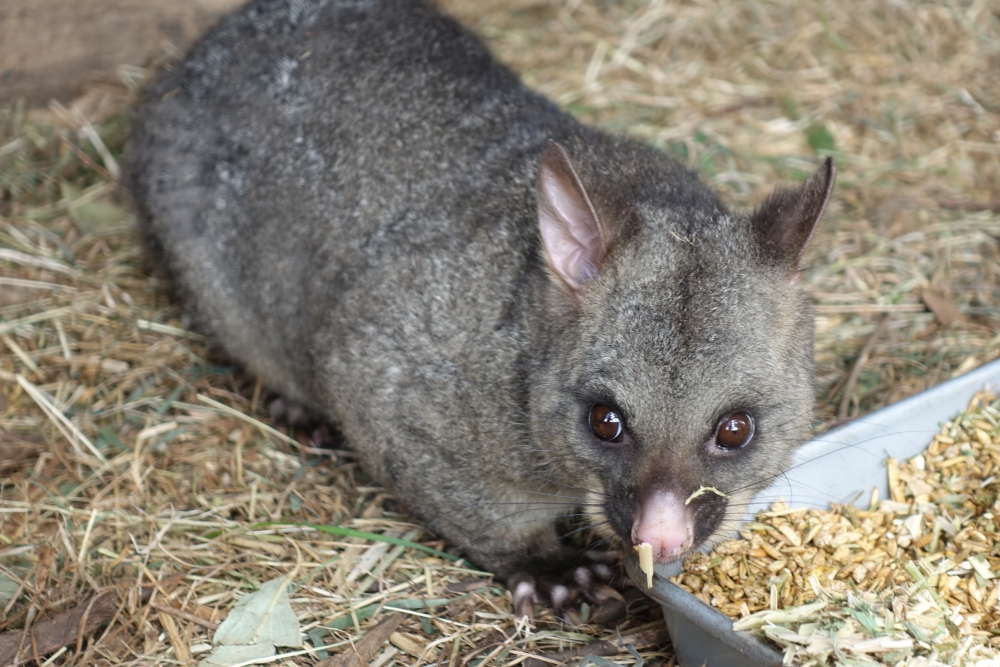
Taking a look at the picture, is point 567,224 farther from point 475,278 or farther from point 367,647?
point 367,647

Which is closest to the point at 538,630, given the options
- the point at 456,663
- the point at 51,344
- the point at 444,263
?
the point at 456,663

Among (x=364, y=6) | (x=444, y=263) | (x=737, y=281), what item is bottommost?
(x=444, y=263)

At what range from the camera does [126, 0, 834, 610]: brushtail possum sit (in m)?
3.79

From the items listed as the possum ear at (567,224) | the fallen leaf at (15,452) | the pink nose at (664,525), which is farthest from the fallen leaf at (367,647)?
the fallen leaf at (15,452)

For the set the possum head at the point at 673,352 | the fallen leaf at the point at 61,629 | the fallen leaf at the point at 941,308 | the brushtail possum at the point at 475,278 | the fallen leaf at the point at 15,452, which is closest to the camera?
the possum head at the point at 673,352

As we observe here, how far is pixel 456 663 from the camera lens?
424 centimetres

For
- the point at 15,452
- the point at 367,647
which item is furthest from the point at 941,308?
the point at 15,452

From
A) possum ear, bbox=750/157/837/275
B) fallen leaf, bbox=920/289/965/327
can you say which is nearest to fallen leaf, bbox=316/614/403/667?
possum ear, bbox=750/157/837/275

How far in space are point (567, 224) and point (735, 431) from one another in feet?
3.43

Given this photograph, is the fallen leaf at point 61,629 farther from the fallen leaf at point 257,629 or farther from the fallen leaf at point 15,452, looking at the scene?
the fallen leaf at point 15,452

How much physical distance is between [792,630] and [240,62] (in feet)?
14.1

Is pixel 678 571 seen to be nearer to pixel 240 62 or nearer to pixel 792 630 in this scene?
pixel 792 630

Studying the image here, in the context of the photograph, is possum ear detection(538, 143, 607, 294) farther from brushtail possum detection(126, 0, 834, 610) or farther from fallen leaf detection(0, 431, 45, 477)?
fallen leaf detection(0, 431, 45, 477)

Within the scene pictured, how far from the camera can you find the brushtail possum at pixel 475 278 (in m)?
3.79
